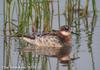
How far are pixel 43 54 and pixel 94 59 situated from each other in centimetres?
94

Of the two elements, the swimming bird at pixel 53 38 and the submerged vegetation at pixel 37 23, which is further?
the swimming bird at pixel 53 38

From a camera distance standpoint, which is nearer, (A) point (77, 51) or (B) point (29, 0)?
(A) point (77, 51)

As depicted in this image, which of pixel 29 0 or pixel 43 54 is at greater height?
pixel 29 0

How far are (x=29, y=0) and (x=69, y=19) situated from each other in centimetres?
201

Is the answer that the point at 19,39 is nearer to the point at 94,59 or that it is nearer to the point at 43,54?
the point at 43,54

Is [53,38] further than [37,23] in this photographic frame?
No

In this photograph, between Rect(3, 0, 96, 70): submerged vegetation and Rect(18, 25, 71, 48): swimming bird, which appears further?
Rect(18, 25, 71, 48): swimming bird

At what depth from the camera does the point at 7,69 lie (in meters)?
8.64

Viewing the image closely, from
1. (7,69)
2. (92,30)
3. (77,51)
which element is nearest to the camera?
(7,69)

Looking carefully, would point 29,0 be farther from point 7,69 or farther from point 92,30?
point 7,69

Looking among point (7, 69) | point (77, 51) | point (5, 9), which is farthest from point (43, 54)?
point (5, 9)

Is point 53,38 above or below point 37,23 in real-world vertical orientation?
below

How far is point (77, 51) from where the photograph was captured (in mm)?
10219

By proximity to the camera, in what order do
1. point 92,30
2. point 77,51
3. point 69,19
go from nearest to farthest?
1. point 77,51
2. point 92,30
3. point 69,19
